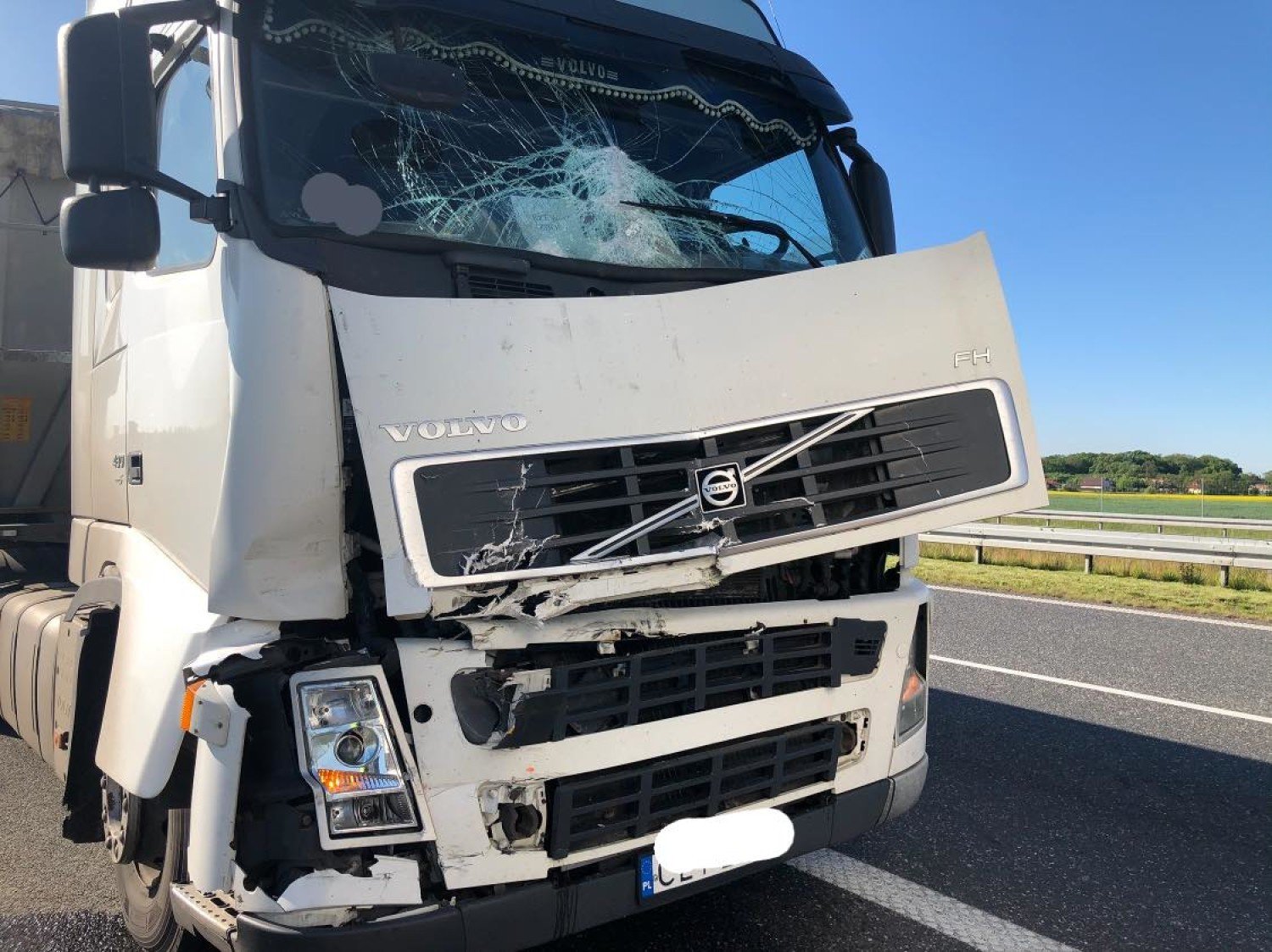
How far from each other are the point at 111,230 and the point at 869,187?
2.89 metres

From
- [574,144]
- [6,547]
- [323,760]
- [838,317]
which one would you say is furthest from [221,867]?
[6,547]

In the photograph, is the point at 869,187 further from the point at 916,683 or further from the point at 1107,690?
the point at 1107,690

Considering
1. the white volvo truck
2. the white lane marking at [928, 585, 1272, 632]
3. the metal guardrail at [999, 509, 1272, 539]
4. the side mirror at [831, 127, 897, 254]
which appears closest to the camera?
the white volvo truck

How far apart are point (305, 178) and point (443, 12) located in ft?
2.55

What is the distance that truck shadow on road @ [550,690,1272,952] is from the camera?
3156 mm

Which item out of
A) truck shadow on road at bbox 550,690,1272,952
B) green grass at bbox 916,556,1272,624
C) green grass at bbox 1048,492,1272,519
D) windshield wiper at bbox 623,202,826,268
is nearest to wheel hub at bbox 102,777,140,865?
truck shadow on road at bbox 550,690,1272,952

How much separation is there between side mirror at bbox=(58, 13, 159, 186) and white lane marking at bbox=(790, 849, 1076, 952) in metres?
3.32

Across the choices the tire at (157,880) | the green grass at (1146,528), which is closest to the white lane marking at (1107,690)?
the tire at (157,880)

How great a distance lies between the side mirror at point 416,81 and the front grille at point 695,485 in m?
1.31

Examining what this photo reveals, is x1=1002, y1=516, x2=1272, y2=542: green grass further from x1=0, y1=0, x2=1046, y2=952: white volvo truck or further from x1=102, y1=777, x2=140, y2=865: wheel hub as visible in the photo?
x1=102, y1=777, x2=140, y2=865: wheel hub

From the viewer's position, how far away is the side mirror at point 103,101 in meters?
2.50

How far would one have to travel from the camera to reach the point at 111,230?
101 inches

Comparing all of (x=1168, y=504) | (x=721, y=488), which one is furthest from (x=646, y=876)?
(x=1168, y=504)

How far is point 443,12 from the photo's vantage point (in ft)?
9.74
